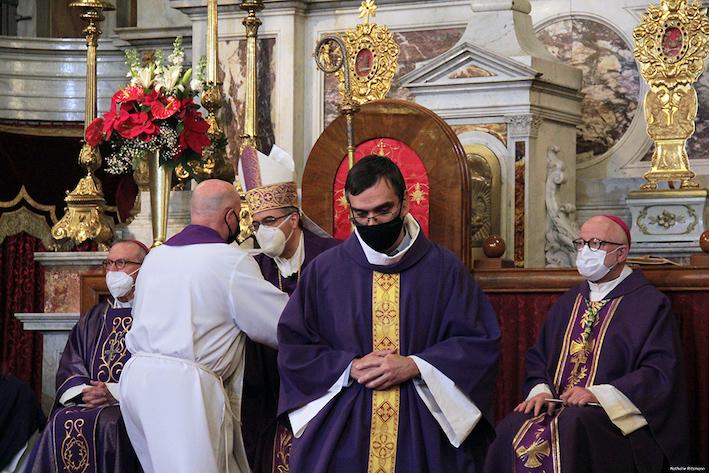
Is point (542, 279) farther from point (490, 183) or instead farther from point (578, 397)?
point (490, 183)

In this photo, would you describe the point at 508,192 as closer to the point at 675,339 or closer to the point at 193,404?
the point at 675,339

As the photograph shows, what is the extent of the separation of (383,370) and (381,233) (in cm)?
49

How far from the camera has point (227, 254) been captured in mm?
5930

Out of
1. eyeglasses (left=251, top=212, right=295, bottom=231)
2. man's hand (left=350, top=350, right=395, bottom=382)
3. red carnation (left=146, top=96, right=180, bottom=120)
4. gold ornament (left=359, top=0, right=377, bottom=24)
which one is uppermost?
gold ornament (left=359, top=0, right=377, bottom=24)

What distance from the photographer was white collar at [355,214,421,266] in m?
5.21

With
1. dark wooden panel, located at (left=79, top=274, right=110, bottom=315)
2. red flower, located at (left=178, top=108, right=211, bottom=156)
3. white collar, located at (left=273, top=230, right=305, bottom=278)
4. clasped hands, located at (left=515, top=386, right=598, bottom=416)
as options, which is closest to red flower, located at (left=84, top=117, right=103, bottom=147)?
red flower, located at (left=178, top=108, right=211, bottom=156)

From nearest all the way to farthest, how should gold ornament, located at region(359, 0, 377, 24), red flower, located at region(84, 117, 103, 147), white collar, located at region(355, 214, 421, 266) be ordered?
white collar, located at region(355, 214, 421, 266), red flower, located at region(84, 117, 103, 147), gold ornament, located at region(359, 0, 377, 24)

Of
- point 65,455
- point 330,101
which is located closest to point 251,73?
point 330,101

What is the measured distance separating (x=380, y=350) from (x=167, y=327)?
111 centimetres

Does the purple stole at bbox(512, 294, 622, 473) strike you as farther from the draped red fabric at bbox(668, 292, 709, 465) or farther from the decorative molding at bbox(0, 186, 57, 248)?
the decorative molding at bbox(0, 186, 57, 248)

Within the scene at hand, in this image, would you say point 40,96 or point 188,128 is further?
point 40,96

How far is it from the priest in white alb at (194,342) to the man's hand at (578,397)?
133 cm

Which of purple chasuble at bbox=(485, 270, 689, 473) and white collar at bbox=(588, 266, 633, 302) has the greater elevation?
white collar at bbox=(588, 266, 633, 302)

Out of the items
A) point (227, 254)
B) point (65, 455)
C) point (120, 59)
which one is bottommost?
point (65, 455)
